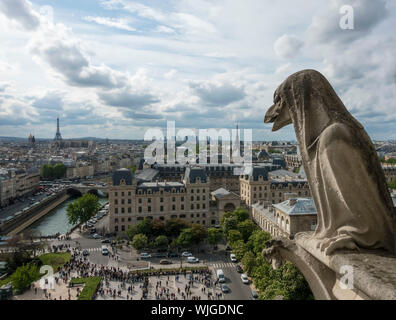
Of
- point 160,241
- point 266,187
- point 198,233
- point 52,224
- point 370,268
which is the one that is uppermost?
point 370,268

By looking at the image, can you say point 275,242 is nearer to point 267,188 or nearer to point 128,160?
point 267,188

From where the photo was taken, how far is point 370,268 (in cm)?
420

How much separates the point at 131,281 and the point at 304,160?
29.1 m

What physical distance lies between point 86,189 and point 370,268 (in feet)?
296

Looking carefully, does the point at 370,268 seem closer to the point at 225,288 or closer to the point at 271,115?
the point at 271,115

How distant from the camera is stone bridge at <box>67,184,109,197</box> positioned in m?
87.3

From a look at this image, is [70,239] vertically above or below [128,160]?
below

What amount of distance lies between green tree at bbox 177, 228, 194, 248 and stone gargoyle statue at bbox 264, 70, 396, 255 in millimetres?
34357

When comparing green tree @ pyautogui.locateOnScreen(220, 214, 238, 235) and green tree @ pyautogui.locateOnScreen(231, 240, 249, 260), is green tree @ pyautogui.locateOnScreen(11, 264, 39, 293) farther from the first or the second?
green tree @ pyautogui.locateOnScreen(220, 214, 238, 235)

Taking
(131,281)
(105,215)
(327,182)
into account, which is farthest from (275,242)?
(105,215)

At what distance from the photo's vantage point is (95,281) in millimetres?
29766

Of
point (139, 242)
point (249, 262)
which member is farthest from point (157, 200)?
point (249, 262)

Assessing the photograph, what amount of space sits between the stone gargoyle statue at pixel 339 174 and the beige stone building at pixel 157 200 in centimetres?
4455

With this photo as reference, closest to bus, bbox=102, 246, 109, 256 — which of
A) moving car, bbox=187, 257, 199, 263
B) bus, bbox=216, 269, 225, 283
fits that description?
moving car, bbox=187, 257, 199, 263
